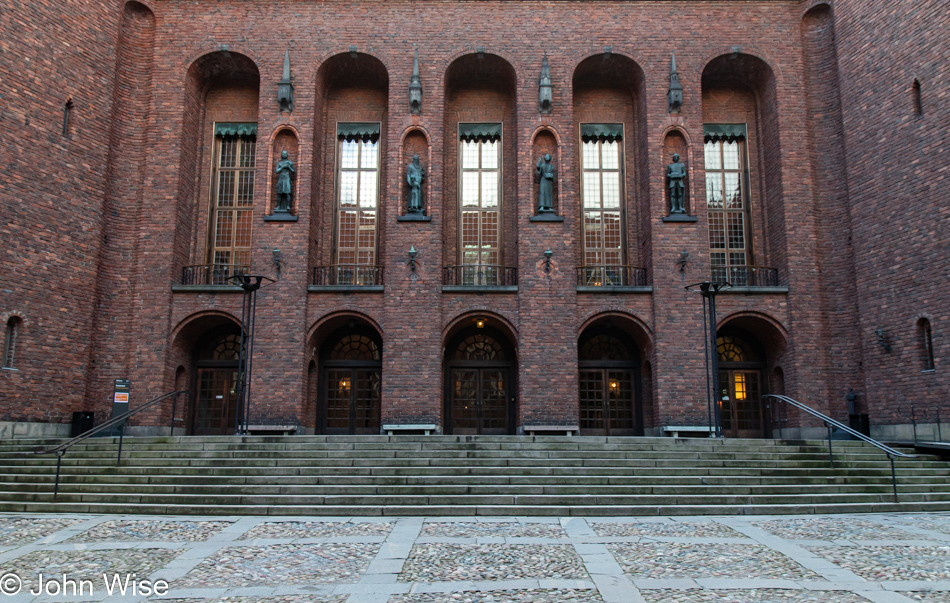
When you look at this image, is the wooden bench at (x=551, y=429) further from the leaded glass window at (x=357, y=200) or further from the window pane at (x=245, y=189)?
the window pane at (x=245, y=189)

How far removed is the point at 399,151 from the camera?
20594mm

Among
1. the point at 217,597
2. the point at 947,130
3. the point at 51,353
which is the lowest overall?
the point at 217,597

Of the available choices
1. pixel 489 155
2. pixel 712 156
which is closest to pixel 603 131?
pixel 712 156

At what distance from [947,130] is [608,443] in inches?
437

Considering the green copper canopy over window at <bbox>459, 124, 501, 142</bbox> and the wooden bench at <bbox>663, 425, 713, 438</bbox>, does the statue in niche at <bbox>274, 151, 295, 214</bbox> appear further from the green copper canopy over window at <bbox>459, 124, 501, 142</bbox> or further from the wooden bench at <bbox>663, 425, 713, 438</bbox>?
the wooden bench at <bbox>663, 425, 713, 438</bbox>

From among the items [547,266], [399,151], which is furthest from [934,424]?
[399,151]

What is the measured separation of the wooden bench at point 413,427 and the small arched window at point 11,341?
30.0ft

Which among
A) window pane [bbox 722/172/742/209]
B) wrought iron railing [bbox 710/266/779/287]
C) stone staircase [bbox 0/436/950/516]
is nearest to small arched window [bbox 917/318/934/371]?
stone staircase [bbox 0/436/950/516]

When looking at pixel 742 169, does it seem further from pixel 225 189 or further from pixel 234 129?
pixel 225 189

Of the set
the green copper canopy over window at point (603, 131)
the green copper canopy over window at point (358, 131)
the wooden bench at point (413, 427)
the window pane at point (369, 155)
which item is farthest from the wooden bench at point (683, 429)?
the green copper canopy over window at point (358, 131)

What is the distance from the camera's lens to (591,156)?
22.1m

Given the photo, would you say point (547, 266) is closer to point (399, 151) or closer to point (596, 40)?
point (399, 151)

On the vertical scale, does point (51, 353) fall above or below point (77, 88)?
below

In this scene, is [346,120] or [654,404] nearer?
[654,404]
